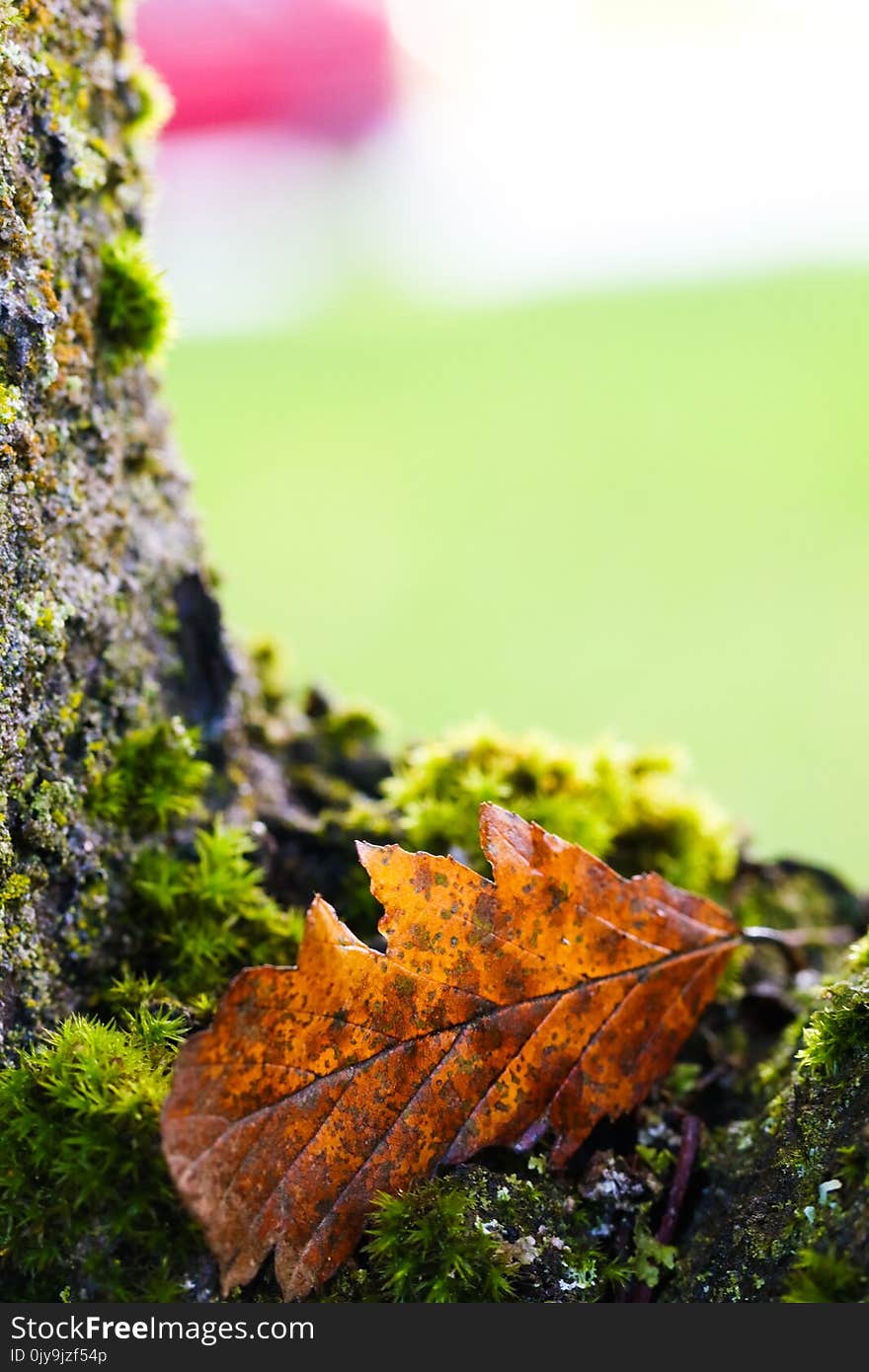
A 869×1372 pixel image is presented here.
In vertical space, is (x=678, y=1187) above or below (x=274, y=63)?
below

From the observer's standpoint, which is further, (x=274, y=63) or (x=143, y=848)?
(x=274, y=63)

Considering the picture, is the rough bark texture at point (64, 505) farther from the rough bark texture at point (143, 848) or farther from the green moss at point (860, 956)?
the green moss at point (860, 956)

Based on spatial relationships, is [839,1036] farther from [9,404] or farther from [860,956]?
[9,404]

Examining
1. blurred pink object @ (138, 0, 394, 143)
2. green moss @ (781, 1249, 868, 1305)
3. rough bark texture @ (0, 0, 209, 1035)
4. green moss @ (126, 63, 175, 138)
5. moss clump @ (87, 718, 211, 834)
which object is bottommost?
green moss @ (781, 1249, 868, 1305)

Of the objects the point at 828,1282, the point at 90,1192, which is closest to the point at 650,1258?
the point at 828,1282

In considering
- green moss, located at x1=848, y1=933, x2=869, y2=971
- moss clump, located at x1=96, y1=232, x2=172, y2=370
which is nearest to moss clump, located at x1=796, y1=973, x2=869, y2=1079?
green moss, located at x1=848, y1=933, x2=869, y2=971

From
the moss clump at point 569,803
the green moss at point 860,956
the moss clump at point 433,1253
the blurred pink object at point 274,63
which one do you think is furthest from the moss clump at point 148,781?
the blurred pink object at point 274,63

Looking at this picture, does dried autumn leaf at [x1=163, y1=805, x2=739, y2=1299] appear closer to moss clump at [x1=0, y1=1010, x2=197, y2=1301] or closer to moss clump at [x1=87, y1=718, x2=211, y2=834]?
moss clump at [x1=0, y1=1010, x2=197, y2=1301]

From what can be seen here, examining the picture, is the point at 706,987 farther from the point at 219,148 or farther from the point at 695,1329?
the point at 219,148
